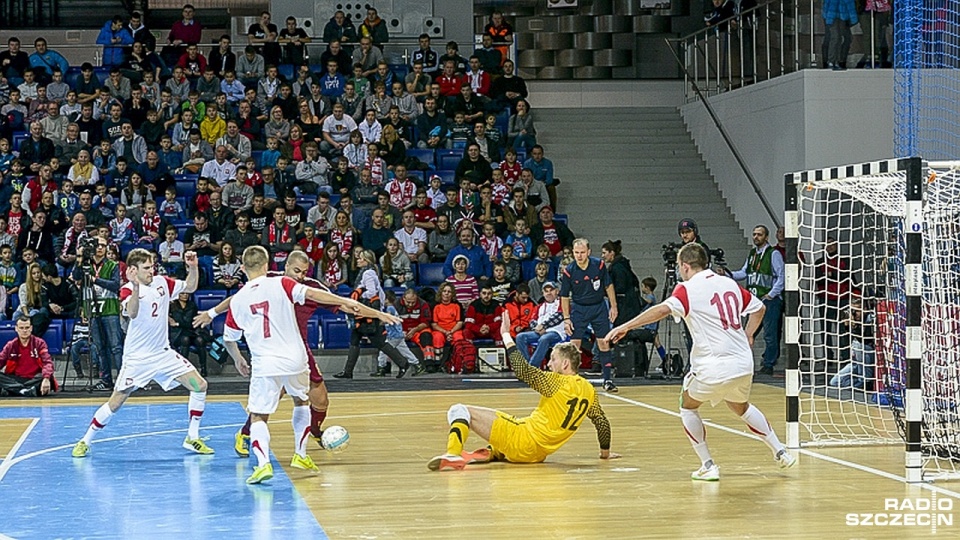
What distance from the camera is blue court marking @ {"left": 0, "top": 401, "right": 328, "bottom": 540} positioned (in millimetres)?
8086

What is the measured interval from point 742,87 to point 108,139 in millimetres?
11731

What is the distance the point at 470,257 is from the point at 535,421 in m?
10.5

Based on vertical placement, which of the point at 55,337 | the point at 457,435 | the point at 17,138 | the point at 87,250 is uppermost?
the point at 17,138

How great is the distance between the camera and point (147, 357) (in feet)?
Result: 38.4

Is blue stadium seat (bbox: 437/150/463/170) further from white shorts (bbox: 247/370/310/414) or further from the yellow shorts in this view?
white shorts (bbox: 247/370/310/414)

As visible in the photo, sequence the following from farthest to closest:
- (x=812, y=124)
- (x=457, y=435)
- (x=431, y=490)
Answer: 1. (x=812, y=124)
2. (x=457, y=435)
3. (x=431, y=490)

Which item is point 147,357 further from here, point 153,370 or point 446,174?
point 446,174

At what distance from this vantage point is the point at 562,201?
2473 cm

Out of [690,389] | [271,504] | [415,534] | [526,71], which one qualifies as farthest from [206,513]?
[526,71]

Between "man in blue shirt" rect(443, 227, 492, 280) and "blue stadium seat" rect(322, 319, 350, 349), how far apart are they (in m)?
1.91

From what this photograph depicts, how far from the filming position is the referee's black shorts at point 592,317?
17.0 metres

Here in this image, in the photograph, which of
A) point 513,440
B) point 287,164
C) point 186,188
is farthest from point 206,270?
point 513,440

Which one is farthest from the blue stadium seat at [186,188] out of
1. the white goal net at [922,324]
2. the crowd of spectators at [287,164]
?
the white goal net at [922,324]

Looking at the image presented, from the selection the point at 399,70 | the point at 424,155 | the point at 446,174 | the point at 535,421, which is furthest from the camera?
the point at 399,70
